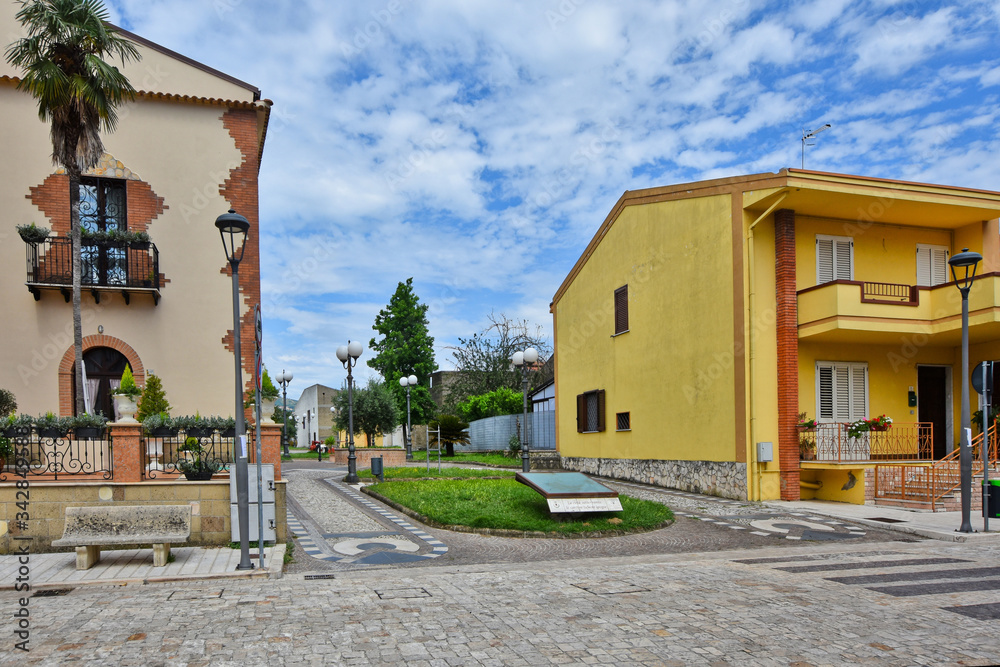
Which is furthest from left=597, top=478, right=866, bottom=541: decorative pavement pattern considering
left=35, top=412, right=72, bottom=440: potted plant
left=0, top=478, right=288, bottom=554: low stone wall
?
left=35, top=412, right=72, bottom=440: potted plant

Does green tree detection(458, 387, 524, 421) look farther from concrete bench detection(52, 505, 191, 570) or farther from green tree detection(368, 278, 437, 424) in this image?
concrete bench detection(52, 505, 191, 570)

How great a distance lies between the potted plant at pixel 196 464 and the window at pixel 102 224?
7.14m

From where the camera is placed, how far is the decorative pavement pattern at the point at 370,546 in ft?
33.8

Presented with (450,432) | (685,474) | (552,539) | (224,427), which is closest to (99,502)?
(224,427)

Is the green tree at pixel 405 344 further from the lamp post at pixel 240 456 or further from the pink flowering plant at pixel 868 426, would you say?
the lamp post at pixel 240 456

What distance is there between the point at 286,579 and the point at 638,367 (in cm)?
1423

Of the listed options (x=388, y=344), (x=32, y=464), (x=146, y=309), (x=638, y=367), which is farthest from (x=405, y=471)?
(x=388, y=344)

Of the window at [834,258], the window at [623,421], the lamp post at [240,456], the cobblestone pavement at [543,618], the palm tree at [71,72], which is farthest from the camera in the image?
the window at [623,421]

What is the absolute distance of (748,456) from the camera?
16.4 m

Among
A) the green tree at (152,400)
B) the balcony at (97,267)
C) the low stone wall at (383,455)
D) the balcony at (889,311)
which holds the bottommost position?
the low stone wall at (383,455)

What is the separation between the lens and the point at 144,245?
53.5 feet

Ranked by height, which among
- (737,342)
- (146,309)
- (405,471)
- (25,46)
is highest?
(25,46)

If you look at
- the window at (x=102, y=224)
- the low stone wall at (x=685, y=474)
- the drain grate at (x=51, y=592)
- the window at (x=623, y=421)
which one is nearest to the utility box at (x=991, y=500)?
the low stone wall at (x=685, y=474)

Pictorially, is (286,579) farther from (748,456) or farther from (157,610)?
(748,456)
